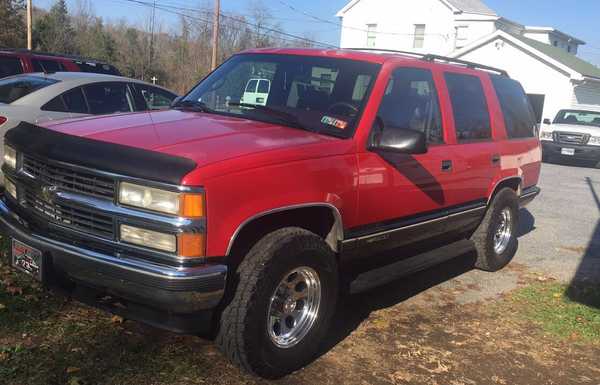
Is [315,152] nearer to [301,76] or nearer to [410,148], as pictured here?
[410,148]

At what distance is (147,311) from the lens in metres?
3.15

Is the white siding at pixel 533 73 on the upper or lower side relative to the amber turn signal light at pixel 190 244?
upper

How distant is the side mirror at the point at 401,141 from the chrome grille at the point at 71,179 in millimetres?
1830

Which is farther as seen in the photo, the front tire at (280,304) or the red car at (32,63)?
the red car at (32,63)

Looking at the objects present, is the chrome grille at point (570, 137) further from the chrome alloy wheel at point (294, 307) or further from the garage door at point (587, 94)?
the chrome alloy wheel at point (294, 307)

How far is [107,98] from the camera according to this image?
25.6ft

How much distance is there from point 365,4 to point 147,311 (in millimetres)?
38504

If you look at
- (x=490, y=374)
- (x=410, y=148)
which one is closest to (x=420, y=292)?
(x=490, y=374)

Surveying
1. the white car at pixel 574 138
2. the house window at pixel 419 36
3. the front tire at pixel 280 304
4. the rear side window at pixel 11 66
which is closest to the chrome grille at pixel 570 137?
the white car at pixel 574 138

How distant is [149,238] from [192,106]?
184cm

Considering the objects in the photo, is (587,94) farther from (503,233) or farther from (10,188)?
(10,188)

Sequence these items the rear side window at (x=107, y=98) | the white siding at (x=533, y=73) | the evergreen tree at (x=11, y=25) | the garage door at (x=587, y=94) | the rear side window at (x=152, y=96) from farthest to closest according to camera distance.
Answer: the evergreen tree at (x=11, y=25)
the garage door at (x=587, y=94)
the white siding at (x=533, y=73)
the rear side window at (x=152, y=96)
the rear side window at (x=107, y=98)

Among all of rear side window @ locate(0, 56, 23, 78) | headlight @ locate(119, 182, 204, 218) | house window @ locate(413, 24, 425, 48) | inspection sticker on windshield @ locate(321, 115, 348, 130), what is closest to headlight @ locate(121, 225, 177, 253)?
headlight @ locate(119, 182, 204, 218)

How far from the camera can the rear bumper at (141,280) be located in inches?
118
